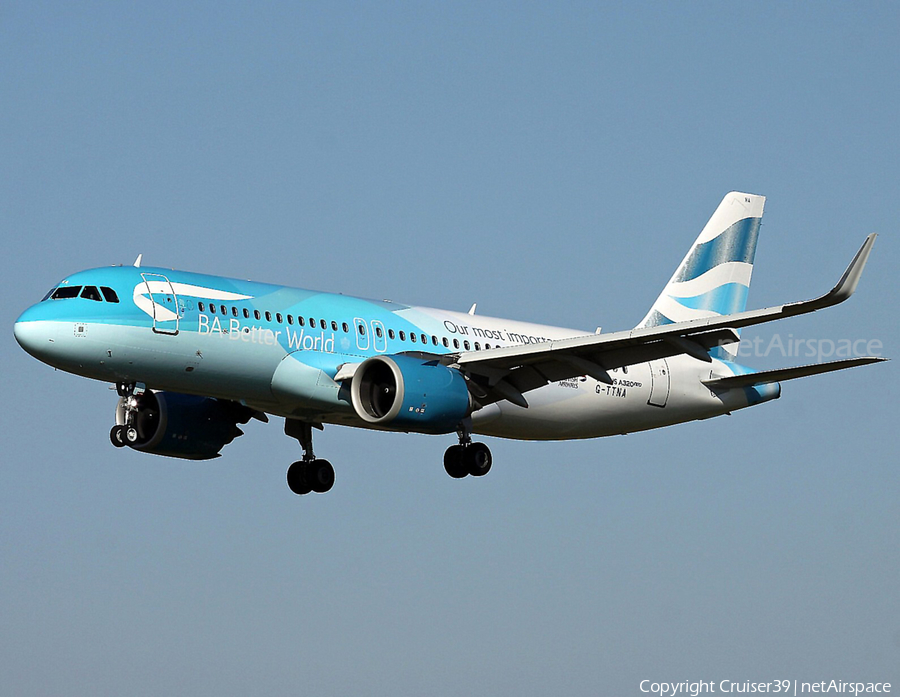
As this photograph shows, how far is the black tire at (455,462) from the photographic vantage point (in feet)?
130

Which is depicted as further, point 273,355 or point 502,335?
point 502,335

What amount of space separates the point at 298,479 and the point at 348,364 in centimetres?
647

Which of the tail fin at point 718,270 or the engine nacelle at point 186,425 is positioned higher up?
the tail fin at point 718,270

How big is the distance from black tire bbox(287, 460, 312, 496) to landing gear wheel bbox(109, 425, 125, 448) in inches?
281

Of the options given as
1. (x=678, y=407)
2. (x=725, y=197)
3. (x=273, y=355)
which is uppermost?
(x=725, y=197)

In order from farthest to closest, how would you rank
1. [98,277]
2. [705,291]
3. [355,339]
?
1. [705,291]
2. [355,339]
3. [98,277]

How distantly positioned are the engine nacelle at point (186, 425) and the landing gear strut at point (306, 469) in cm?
136

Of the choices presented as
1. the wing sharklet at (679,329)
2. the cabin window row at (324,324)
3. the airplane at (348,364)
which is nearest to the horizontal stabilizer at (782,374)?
the airplane at (348,364)

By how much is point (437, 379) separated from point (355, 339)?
248cm

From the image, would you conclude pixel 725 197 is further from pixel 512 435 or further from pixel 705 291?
pixel 512 435

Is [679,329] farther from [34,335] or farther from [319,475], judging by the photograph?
[34,335]

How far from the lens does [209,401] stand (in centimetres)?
4231

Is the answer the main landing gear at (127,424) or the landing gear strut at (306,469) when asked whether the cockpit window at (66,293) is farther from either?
the landing gear strut at (306,469)

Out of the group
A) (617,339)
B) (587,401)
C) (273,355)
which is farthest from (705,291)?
(273,355)
